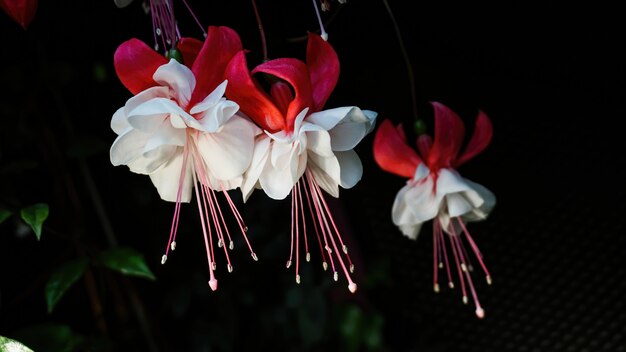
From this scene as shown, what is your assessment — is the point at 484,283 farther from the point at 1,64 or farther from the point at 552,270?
the point at 1,64

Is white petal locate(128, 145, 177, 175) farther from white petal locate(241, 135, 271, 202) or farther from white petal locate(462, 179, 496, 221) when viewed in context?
white petal locate(462, 179, 496, 221)

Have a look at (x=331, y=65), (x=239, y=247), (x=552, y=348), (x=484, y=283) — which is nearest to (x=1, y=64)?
(x=239, y=247)

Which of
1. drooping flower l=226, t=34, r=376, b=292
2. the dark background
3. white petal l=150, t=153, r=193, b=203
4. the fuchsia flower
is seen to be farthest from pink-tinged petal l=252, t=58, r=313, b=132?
the dark background

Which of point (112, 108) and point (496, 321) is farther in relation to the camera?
point (496, 321)

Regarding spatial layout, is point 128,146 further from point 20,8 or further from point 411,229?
point 411,229

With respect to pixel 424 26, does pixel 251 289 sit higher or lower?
lower

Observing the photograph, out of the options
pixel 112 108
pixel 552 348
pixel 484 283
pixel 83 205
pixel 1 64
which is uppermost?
pixel 1 64

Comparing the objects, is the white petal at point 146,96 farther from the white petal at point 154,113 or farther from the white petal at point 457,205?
the white petal at point 457,205
